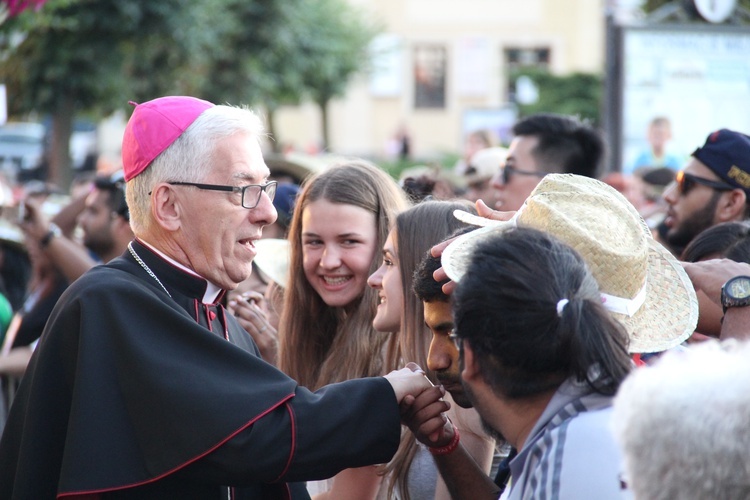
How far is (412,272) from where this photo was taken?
3.37 m

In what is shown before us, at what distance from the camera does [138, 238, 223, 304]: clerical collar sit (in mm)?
2949

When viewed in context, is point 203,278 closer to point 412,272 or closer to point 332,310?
point 412,272

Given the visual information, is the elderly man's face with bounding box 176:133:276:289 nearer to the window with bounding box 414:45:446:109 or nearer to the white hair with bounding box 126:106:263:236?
the white hair with bounding box 126:106:263:236

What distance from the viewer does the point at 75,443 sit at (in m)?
2.61

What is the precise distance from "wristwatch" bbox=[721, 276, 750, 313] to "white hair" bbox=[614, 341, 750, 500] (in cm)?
141

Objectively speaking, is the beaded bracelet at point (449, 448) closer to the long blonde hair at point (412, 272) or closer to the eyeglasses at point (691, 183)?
the long blonde hair at point (412, 272)

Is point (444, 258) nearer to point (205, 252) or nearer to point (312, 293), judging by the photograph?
point (205, 252)

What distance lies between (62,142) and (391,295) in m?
16.8

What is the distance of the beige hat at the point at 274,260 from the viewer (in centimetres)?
470

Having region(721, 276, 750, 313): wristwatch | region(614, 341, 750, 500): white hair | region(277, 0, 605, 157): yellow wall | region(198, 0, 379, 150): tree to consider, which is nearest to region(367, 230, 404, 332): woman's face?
region(721, 276, 750, 313): wristwatch

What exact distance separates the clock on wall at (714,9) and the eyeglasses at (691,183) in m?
6.51

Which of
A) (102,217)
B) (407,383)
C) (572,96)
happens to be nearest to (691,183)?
(407,383)

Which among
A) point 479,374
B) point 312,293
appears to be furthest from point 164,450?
point 312,293

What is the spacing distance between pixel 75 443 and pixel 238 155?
94cm
